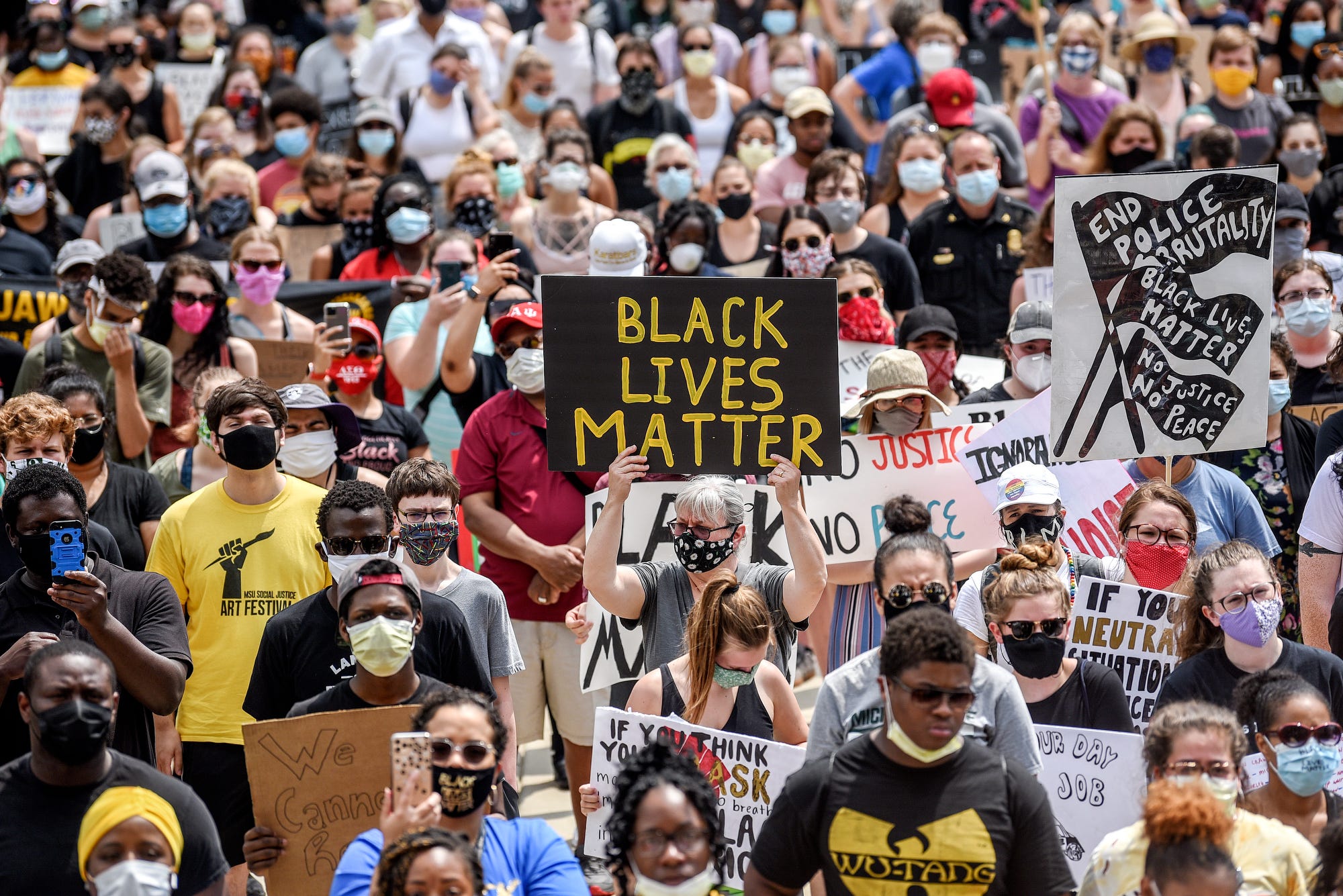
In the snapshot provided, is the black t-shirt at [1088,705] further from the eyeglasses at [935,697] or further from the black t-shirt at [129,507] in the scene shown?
the black t-shirt at [129,507]

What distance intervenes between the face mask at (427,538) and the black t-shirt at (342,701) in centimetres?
123

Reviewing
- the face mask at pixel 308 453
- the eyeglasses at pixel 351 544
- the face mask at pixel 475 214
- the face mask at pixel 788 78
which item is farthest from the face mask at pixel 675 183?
the eyeglasses at pixel 351 544

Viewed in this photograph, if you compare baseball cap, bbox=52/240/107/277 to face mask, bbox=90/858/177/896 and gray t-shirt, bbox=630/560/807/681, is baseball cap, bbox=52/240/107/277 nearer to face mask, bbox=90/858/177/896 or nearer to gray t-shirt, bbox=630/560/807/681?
gray t-shirt, bbox=630/560/807/681

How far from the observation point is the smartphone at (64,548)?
6.11 meters

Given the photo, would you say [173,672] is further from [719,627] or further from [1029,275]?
[1029,275]

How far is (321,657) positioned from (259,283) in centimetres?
427

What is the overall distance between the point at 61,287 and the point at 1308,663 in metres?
6.85

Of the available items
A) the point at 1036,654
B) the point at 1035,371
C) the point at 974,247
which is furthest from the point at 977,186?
the point at 1036,654

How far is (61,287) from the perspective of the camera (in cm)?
1015

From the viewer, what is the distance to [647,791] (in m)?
4.91

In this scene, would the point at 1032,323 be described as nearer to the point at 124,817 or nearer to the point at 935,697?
the point at 935,697

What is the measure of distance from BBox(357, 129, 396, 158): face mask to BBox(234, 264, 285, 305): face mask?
2.77 m

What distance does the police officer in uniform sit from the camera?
10.7m

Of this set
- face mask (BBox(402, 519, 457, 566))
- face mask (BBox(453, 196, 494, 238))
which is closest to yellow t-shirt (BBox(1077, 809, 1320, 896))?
face mask (BBox(402, 519, 457, 566))
